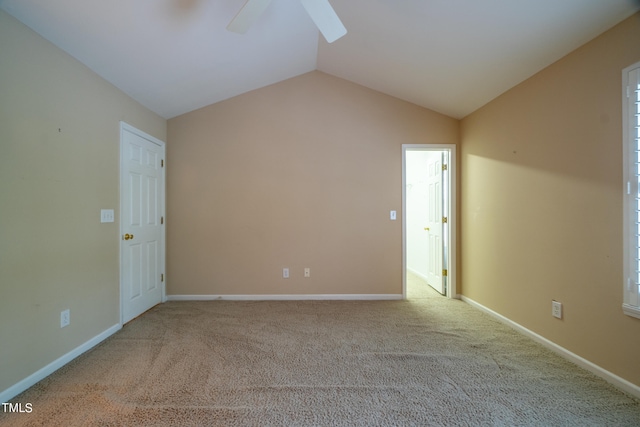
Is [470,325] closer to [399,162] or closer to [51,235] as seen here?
[399,162]

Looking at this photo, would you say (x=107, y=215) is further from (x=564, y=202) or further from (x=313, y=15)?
(x=564, y=202)

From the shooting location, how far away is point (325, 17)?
1.58m

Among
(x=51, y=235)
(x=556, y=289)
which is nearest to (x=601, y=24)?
(x=556, y=289)

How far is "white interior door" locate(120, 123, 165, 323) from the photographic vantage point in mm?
2635

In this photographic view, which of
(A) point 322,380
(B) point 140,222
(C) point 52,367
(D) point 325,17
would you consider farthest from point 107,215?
(D) point 325,17

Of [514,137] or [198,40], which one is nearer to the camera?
[198,40]

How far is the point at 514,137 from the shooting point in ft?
8.30

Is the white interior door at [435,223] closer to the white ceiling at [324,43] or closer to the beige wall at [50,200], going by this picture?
the white ceiling at [324,43]

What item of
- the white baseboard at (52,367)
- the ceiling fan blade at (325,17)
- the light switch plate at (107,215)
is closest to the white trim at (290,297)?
the white baseboard at (52,367)

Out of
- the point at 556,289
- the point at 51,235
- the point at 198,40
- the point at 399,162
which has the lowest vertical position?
the point at 556,289

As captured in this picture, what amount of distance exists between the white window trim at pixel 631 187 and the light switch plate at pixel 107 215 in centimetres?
395

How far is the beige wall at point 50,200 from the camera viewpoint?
5.25 ft

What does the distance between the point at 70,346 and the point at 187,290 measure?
1.37 m

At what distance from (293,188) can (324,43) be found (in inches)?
65.2
